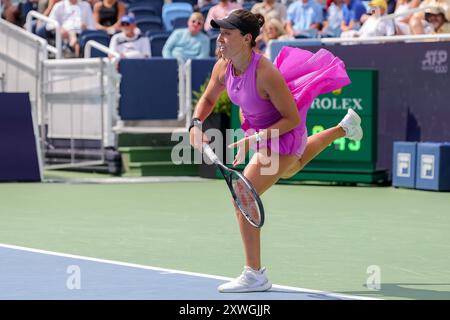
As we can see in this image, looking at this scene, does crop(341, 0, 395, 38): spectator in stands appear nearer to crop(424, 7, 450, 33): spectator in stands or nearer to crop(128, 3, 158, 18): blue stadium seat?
crop(424, 7, 450, 33): spectator in stands

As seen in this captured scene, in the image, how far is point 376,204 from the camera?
1459 cm

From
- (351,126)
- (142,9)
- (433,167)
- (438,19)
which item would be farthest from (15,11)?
(351,126)

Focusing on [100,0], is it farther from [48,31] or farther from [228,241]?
[228,241]

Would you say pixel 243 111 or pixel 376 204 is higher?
pixel 243 111

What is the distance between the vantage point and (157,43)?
21.2 m

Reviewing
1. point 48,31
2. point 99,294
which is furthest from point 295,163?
point 48,31

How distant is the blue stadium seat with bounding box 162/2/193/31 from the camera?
23781mm

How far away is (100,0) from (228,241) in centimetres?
1277

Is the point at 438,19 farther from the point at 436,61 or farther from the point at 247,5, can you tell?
the point at 247,5

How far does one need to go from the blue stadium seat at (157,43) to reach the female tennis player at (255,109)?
42.1 ft

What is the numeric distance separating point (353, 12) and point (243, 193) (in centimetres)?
1425

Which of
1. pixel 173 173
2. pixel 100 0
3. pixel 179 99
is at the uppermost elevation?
pixel 100 0

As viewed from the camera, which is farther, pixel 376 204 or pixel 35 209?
pixel 376 204
